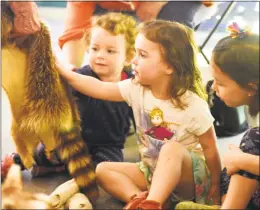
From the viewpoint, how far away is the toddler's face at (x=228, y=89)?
0.69m

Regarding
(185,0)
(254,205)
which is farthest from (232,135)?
(185,0)

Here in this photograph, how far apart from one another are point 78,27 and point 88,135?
8.0 inches

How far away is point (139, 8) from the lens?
0.86 meters

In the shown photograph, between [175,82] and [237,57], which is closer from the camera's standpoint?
[237,57]

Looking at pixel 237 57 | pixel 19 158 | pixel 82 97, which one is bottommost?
pixel 19 158

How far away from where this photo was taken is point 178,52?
75cm

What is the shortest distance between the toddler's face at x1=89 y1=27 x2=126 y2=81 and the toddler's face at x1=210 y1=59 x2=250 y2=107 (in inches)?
7.4

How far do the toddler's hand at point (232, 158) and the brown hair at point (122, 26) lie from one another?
9.6 inches

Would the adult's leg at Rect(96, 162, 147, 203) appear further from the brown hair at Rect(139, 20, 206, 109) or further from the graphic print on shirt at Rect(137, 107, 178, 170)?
the brown hair at Rect(139, 20, 206, 109)

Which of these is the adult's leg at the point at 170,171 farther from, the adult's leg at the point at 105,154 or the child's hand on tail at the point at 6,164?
the child's hand on tail at the point at 6,164

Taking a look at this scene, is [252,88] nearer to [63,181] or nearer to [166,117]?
[166,117]

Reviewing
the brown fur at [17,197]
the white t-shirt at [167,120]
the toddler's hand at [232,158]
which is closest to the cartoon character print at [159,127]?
the white t-shirt at [167,120]

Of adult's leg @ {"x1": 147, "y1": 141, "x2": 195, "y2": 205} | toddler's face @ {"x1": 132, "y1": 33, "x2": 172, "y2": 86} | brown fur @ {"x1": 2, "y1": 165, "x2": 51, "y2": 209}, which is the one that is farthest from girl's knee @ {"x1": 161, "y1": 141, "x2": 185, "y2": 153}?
brown fur @ {"x1": 2, "y1": 165, "x2": 51, "y2": 209}

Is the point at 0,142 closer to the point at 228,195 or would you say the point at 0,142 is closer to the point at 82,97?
the point at 82,97
